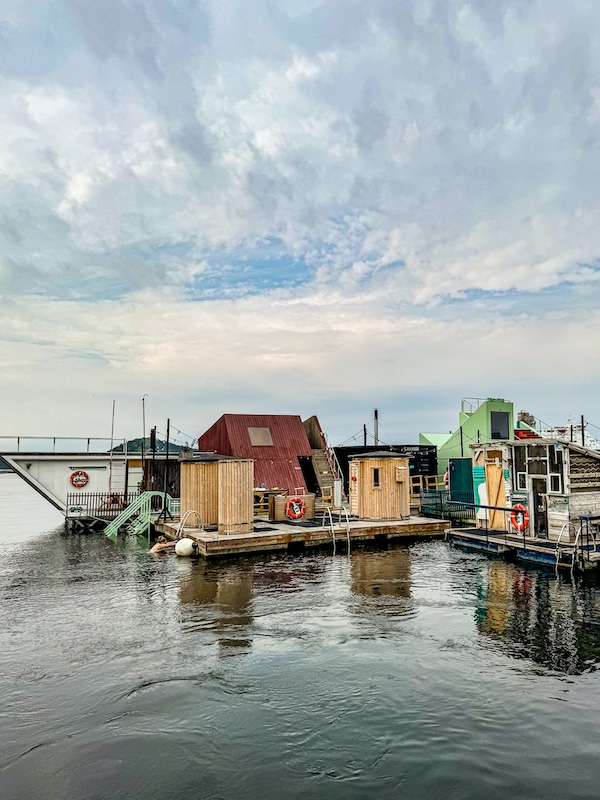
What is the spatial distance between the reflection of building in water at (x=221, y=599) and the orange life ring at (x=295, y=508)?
22.4ft

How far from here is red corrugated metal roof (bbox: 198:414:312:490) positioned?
1348 inches

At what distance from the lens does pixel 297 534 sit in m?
A: 23.0

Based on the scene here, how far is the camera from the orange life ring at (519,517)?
68.0ft

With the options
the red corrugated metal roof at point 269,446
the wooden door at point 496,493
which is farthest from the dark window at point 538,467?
the red corrugated metal roof at point 269,446

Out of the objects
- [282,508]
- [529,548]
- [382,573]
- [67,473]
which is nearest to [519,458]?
[529,548]

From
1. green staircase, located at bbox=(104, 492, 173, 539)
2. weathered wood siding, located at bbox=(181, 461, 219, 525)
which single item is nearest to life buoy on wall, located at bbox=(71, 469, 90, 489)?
green staircase, located at bbox=(104, 492, 173, 539)

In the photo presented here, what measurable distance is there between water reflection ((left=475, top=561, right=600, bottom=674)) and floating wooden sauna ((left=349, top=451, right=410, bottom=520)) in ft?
27.6

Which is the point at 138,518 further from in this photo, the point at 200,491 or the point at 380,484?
the point at 380,484

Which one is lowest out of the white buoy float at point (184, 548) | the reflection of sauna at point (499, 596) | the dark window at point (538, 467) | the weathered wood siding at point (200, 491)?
the reflection of sauna at point (499, 596)

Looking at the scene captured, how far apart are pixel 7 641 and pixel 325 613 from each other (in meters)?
7.15

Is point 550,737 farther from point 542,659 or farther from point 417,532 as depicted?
point 417,532

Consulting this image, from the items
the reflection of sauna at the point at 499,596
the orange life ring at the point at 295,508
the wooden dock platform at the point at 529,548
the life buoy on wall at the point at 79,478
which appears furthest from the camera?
the life buoy on wall at the point at 79,478

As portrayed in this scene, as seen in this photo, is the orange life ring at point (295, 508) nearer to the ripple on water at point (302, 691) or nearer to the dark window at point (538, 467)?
the ripple on water at point (302, 691)

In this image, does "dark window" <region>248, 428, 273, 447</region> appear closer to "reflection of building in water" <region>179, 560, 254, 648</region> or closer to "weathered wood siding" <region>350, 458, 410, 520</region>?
"weathered wood siding" <region>350, 458, 410, 520</region>
